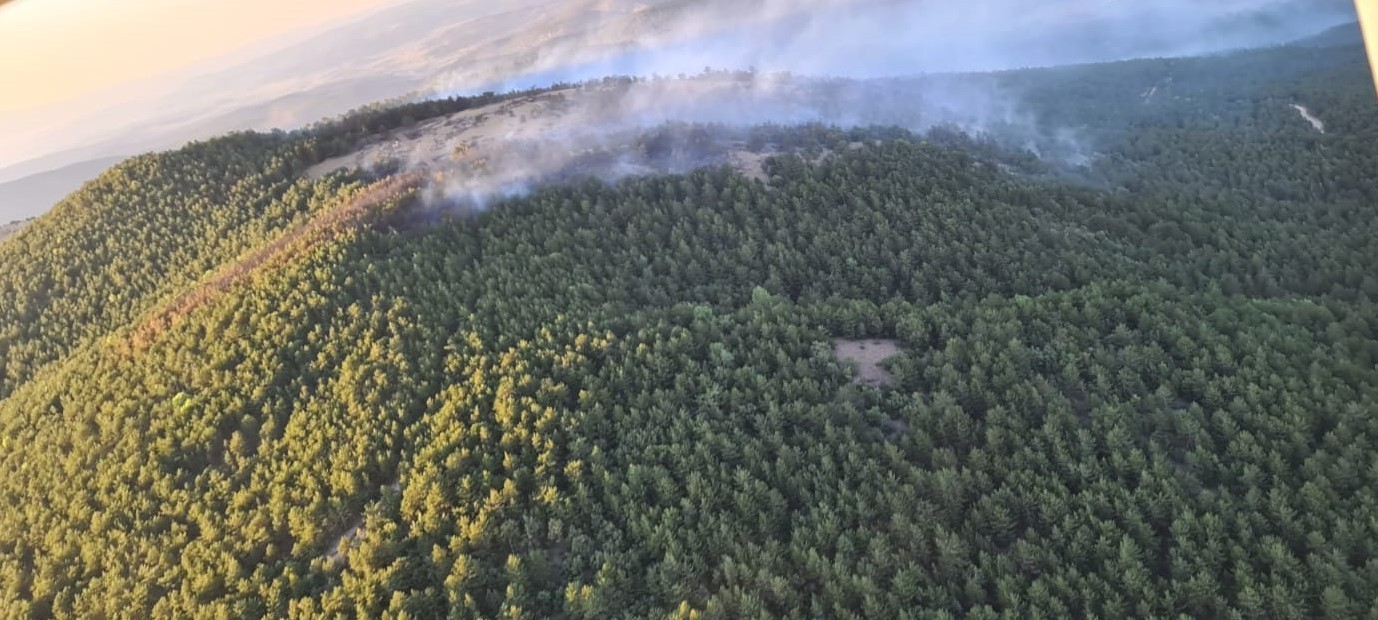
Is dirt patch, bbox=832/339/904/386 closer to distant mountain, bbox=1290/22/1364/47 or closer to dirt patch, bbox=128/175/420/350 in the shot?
dirt patch, bbox=128/175/420/350

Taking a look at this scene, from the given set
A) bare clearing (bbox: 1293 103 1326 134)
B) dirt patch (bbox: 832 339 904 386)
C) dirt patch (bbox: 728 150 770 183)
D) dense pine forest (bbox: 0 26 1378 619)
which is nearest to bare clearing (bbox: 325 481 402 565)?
dense pine forest (bbox: 0 26 1378 619)

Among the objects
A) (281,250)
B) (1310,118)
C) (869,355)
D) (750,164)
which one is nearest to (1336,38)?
(1310,118)

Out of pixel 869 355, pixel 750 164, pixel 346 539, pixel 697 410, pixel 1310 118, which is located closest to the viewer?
pixel 346 539

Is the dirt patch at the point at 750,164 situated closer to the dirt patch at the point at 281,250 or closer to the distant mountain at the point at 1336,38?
the dirt patch at the point at 281,250

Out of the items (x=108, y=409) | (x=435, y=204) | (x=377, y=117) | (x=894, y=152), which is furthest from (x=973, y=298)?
(x=377, y=117)

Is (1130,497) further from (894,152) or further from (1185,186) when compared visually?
(1185,186)

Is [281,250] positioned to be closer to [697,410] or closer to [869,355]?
[697,410]
